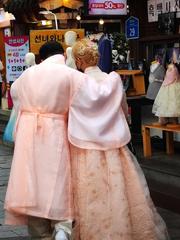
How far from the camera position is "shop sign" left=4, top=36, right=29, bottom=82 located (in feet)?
49.6

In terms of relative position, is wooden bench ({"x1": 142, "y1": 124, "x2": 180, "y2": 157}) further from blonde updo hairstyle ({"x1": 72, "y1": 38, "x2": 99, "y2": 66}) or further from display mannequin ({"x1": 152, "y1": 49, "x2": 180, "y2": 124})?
blonde updo hairstyle ({"x1": 72, "y1": 38, "x2": 99, "y2": 66})

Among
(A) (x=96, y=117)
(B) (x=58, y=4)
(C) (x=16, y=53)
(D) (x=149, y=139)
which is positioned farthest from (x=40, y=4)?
Answer: (A) (x=96, y=117)

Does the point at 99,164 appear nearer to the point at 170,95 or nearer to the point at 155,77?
the point at 170,95

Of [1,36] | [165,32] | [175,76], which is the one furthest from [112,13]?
[1,36]

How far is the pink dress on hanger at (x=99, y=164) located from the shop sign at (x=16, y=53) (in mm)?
10434

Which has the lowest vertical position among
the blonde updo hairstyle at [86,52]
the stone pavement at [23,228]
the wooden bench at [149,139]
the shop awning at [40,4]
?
the stone pavement at [23,228]

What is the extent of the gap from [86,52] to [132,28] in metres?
5.99

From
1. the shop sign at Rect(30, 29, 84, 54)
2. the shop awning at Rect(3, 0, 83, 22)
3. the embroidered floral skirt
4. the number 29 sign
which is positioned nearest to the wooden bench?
the number 29 sign

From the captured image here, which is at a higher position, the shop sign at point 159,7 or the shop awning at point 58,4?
the shop awning at point 58,4

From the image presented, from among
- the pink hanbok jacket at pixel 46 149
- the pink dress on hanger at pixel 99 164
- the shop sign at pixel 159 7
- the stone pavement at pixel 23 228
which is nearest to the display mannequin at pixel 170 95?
the shop sign at pixel 159 7

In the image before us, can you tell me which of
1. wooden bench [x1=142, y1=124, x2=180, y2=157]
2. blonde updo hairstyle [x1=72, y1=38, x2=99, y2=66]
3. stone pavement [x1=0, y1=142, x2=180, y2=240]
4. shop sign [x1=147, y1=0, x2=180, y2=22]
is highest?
shop sign [x1=147, y1=0, x2=180, y2=22]

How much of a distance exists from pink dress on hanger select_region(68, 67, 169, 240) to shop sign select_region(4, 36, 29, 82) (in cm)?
1043

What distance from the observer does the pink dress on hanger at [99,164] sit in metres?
4.82

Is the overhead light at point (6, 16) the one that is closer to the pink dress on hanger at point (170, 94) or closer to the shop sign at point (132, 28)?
the shop sign at point (132, 28)
